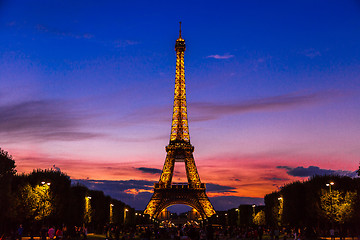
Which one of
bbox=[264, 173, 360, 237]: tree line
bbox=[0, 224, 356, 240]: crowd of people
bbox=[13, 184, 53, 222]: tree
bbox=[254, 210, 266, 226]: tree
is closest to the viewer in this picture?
bbox=[0, 224, 356, 240]: crowd of people

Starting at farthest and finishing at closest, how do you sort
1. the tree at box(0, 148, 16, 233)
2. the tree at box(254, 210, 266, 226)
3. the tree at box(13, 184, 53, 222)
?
the tree at box(254, 210, 266, 226), the tree at box(13, 184, 53, 222), the tree at box(0, 148, 16, 233)

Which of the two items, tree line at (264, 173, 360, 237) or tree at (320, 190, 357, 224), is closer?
tree at (320, 190, 357, 224)

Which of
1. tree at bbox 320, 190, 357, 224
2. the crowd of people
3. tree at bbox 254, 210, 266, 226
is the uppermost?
tree at bbox 320, 190, 357, 224

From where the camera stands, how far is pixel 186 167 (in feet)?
395

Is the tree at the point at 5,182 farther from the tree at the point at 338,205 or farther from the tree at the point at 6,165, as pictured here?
the tree at the point at 338,205

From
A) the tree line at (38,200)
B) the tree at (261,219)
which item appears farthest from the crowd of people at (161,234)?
the tree at (261,219)

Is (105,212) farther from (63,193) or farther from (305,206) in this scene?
(305,206)

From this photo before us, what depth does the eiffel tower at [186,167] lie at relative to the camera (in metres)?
119

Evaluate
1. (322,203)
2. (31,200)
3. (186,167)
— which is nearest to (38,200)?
(31,200)

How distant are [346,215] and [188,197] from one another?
63.2m

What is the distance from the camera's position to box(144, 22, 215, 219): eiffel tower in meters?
119

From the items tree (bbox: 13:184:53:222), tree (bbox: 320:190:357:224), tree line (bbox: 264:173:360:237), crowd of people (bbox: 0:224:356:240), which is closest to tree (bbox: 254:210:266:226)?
tree line (bbox: 264:173:360:237)

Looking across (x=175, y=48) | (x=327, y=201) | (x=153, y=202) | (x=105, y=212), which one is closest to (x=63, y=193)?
(x=105, y=212)

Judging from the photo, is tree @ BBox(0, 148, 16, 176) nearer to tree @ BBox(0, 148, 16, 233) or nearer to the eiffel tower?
tree @ BBox(0, 148, 16, 233)
